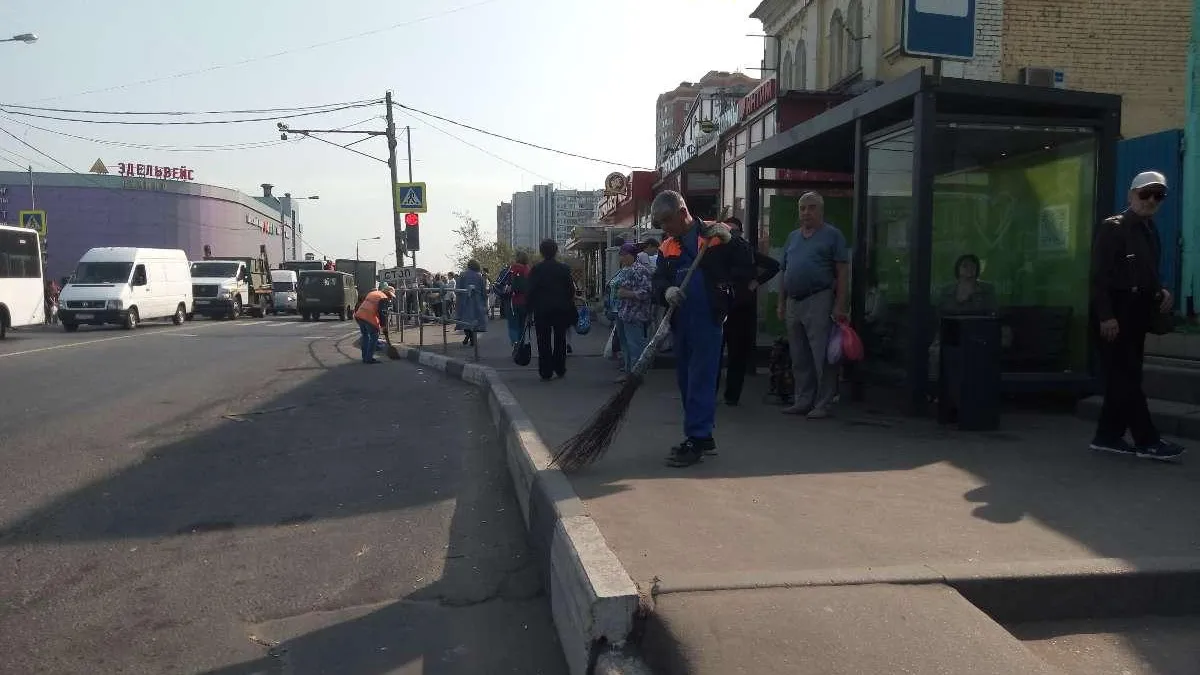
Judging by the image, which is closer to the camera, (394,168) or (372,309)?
(372,309)

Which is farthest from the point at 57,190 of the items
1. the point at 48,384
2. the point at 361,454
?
the point at 361,454

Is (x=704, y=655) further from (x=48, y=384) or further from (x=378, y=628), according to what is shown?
(x=48, y=384)

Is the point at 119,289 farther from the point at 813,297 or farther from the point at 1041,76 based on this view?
the point at 813,297

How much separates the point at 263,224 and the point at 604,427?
285 ft

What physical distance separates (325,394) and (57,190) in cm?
6092

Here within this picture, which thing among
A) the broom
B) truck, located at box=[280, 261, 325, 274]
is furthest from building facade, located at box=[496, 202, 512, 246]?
the broom

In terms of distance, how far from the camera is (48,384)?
11609 mm

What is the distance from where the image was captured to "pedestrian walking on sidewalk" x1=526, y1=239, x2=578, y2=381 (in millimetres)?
10719

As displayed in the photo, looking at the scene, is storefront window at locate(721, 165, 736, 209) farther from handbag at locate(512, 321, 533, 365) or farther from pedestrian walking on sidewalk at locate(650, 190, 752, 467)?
pedestrian walking on sidewalk at locate(650, 190, 752, 467)

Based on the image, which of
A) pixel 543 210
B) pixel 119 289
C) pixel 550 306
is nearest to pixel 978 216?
pixel 550 306

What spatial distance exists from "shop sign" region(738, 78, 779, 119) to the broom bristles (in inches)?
374

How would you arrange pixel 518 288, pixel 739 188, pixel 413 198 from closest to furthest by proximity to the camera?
pixel 518 288 → pixel 739 188 → pixel 413 198

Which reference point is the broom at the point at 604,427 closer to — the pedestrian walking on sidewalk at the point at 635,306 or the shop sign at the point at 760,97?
the pedestrian walking on sidewalk at the point at 635,306

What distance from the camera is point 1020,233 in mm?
7949
